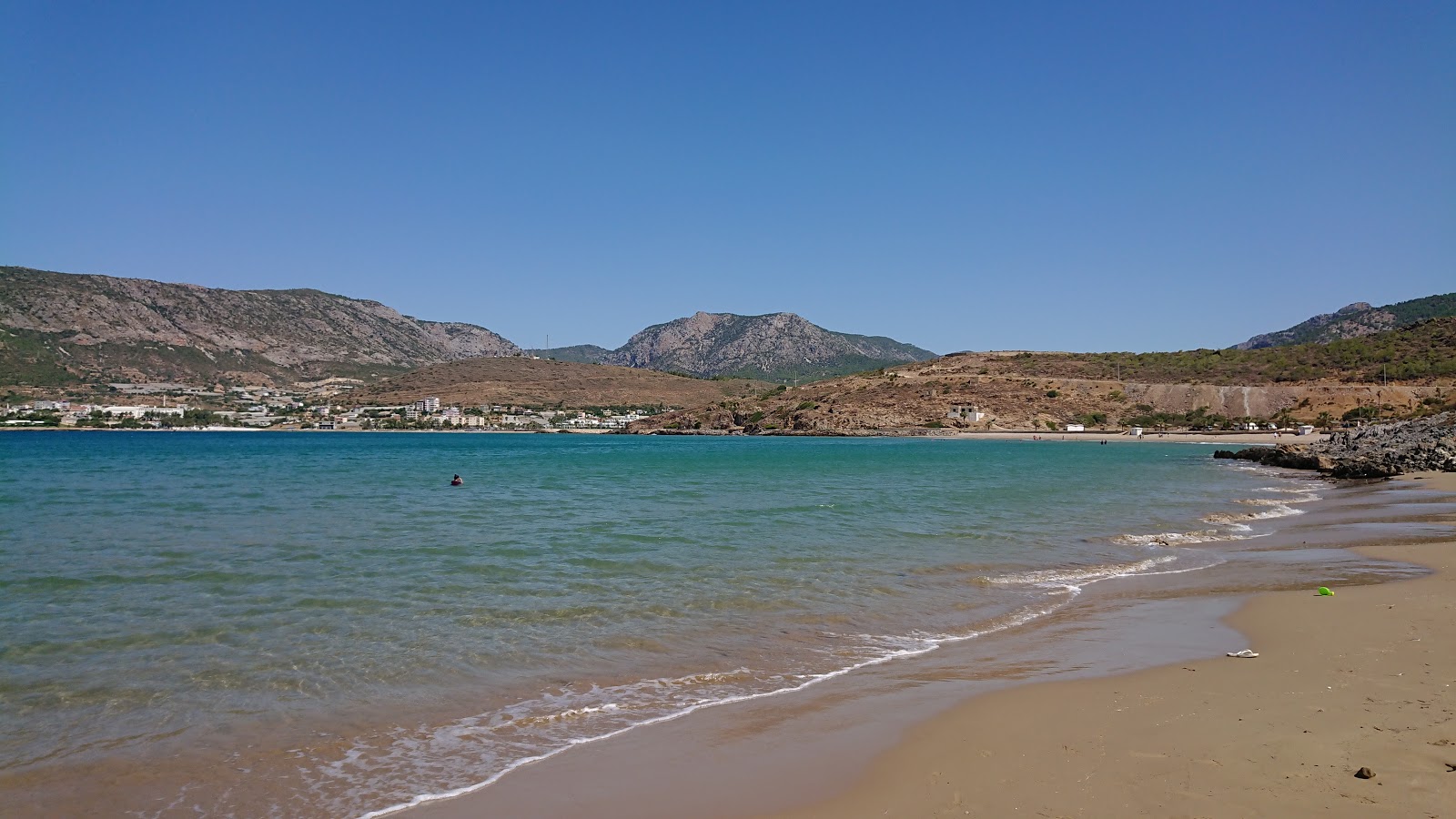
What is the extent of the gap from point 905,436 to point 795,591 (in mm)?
101096

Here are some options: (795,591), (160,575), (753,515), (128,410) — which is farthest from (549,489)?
(128,410)

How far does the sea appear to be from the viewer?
6402 millimetres

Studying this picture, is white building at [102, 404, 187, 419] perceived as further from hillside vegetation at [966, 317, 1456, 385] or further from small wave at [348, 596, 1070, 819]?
small wave at [348, 596, 1070, 819]

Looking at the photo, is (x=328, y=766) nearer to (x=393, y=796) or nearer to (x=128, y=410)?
(x=393, y=796)

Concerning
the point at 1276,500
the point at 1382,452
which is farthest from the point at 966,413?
the point at 1276,500

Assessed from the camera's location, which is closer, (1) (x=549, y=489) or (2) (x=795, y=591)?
(2) (x=795, y=591)

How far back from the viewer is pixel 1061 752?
5.97 m

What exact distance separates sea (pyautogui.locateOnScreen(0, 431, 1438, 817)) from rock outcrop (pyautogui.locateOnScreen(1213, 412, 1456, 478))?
420 inches

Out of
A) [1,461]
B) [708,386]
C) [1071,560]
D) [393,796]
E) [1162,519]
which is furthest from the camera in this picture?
[708,386]

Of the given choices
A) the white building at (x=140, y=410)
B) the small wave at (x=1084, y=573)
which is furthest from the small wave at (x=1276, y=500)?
the white building at (x=140, y=410)

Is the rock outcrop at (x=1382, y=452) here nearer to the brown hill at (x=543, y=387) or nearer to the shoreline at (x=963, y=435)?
the shoreline at (x=963, y=435)

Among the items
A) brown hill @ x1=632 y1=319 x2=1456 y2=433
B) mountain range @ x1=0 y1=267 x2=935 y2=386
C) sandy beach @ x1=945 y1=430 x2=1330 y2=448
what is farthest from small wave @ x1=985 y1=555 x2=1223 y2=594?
mountain range @ x1=0 y1=267 x2=935 y2=386

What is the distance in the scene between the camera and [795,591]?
12641mm

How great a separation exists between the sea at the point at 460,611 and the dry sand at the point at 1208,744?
2.09 metres
